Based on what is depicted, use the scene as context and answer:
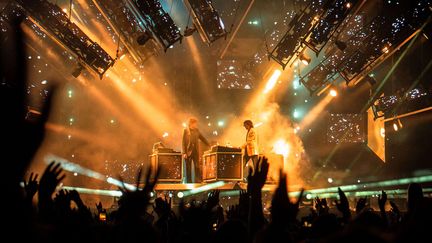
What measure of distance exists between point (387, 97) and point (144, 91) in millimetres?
10557

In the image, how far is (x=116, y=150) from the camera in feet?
58.3

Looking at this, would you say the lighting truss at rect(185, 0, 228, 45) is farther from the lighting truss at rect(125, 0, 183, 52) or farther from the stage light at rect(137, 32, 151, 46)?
the stage light at rect(137, 32, 151, 46)

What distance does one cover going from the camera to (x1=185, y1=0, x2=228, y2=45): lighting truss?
419 inches

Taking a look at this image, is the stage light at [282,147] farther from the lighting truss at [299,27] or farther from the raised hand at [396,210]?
the raised hand at [396,210]

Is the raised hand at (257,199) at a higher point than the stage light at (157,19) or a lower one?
lower

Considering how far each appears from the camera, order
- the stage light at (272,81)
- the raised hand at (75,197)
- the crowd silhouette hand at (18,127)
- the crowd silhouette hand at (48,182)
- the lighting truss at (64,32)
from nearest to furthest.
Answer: the crowd silhouette hand at (18,127) < the crowd silhouette hand at (48,182) < the raised hand at (75,197) < the lighting truss at (64,32) < the stage light at (272,81)

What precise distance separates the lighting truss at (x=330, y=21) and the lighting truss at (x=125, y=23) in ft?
14.7

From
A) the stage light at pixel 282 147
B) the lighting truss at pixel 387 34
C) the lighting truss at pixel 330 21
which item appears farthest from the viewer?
the stage light at pixel 282 147

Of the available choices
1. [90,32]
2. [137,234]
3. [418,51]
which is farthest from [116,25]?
[137,234]

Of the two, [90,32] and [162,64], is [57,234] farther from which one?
[162,64]

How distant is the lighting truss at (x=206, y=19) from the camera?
34.9ft

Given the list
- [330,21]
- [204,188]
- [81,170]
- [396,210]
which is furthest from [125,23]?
[396,210]

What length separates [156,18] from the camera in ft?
34.2

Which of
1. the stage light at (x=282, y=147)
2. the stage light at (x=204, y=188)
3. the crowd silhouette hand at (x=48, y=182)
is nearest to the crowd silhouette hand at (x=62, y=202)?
the crowd silhouette hand at (x=48, y=182)
